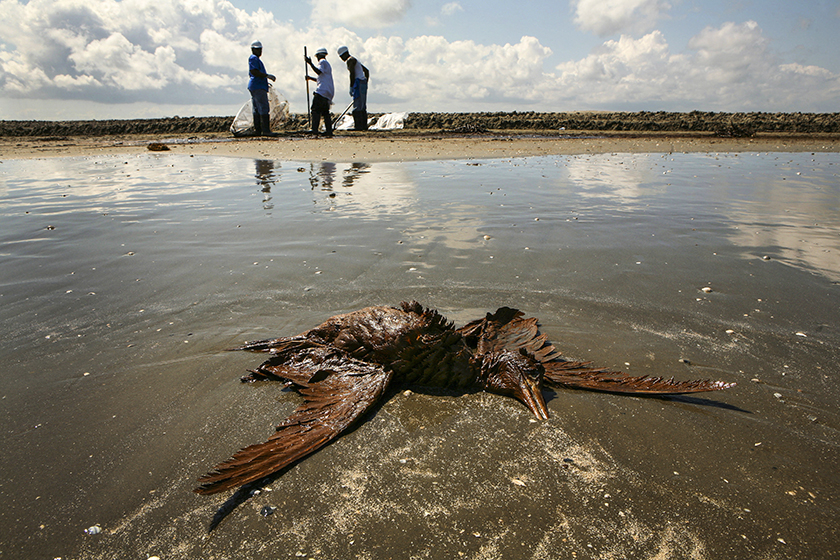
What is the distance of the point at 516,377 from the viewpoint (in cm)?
227

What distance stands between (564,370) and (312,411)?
1308 mm

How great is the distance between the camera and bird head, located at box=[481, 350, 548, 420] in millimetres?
2172

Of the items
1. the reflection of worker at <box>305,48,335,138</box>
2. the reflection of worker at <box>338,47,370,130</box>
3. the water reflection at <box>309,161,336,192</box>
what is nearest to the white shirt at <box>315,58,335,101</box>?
the reflection of worker at <box>305,48,335,138</box>

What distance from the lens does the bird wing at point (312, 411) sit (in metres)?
1.70

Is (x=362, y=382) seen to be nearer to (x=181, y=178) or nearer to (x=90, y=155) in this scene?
(x=181, y=178)

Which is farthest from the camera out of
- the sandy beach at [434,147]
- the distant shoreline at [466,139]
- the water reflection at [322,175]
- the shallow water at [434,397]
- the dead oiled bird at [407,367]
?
the distant shoreline at [466,139]

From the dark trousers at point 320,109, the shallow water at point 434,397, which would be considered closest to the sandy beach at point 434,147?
the dark trousers at point 320,109

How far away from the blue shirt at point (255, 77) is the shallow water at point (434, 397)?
12488 millimetres

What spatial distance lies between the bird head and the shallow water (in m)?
0.07

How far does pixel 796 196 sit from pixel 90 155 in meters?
18.2

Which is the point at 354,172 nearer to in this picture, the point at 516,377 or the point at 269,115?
the point at 516,377

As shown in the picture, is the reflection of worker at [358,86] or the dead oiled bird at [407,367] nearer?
the dead oiled bird at [407,367]

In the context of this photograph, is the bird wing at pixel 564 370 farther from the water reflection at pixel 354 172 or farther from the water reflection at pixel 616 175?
the water reflection at pixel 354 172

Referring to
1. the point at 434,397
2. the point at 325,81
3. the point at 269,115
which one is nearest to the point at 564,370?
the point at 434,397
